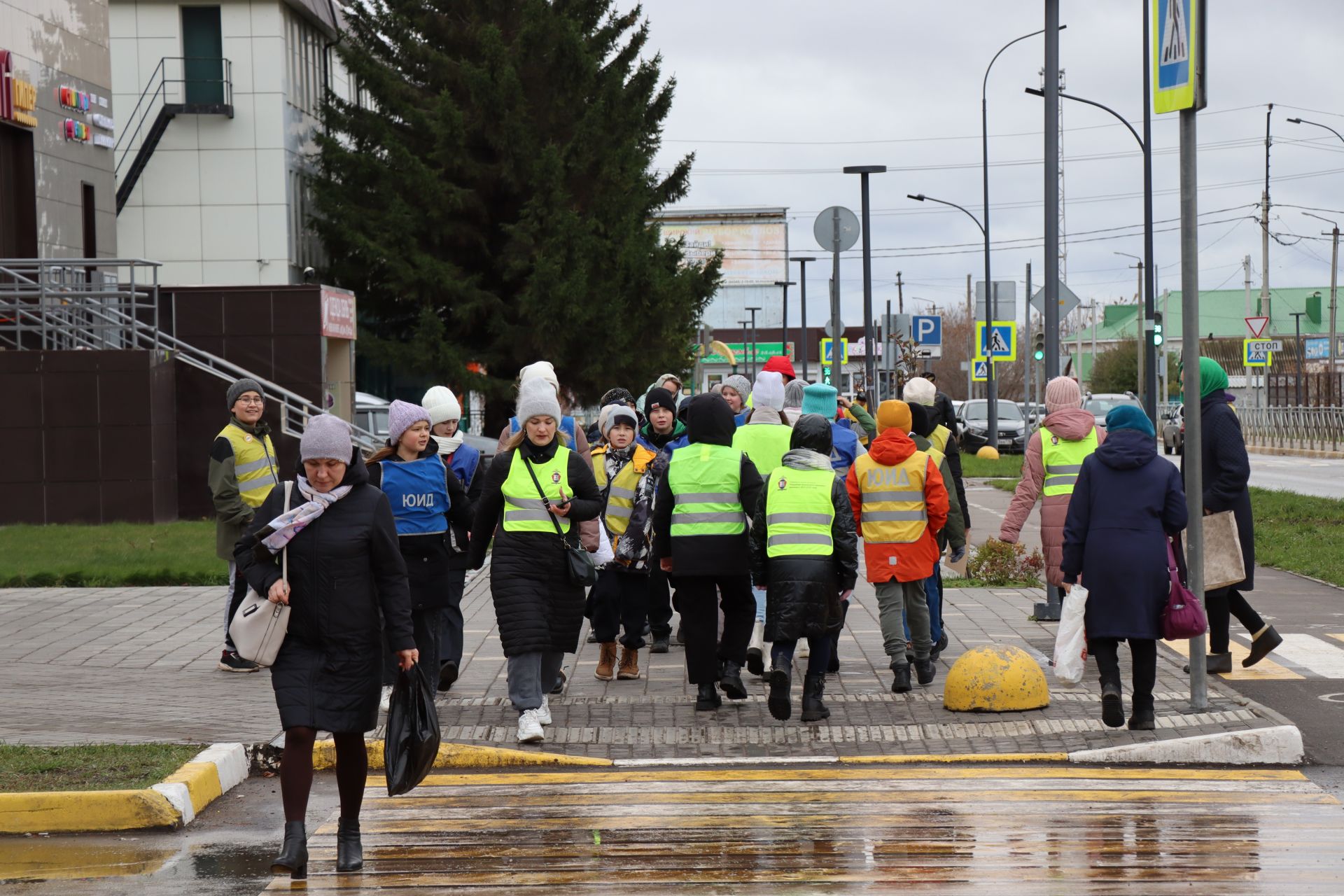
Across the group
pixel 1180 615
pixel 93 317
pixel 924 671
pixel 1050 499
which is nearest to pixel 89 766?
pixel 924 671

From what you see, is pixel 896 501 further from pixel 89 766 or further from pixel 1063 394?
pixel 89 766

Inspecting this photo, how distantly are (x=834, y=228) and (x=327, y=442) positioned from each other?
14795mm

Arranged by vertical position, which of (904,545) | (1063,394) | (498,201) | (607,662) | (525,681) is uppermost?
(498,201)

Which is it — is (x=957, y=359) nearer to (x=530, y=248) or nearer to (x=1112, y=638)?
(x=530, y=248)

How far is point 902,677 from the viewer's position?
31.3 ft

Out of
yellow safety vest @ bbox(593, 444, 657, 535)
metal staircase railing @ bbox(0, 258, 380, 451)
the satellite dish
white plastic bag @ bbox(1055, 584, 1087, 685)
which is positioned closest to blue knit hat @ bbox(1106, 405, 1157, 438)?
white plastic bag @ bbox(1055, 584, 1087, 685)

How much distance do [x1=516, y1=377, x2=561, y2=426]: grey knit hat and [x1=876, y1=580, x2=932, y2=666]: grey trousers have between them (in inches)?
88.1

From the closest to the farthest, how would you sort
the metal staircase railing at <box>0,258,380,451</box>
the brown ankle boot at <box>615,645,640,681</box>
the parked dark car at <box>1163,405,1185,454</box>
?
1. the brown ankle boot at <box>615,645,640,681</box>
2. the metal staircase railing at <box>0,258,380,451</box>
3. the parked dark car at <box>1163,405,1185,454</box>

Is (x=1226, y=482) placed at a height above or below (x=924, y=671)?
above

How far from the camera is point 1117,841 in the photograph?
6277mm

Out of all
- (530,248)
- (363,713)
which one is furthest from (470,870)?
(530,248)

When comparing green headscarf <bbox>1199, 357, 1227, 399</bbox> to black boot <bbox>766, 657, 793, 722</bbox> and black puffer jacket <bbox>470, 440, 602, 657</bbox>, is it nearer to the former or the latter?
black boot <bbox>766, 657, 793, 722</bbox>

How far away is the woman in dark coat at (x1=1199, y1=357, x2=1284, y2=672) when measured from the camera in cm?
974

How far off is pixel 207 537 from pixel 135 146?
676 inches
